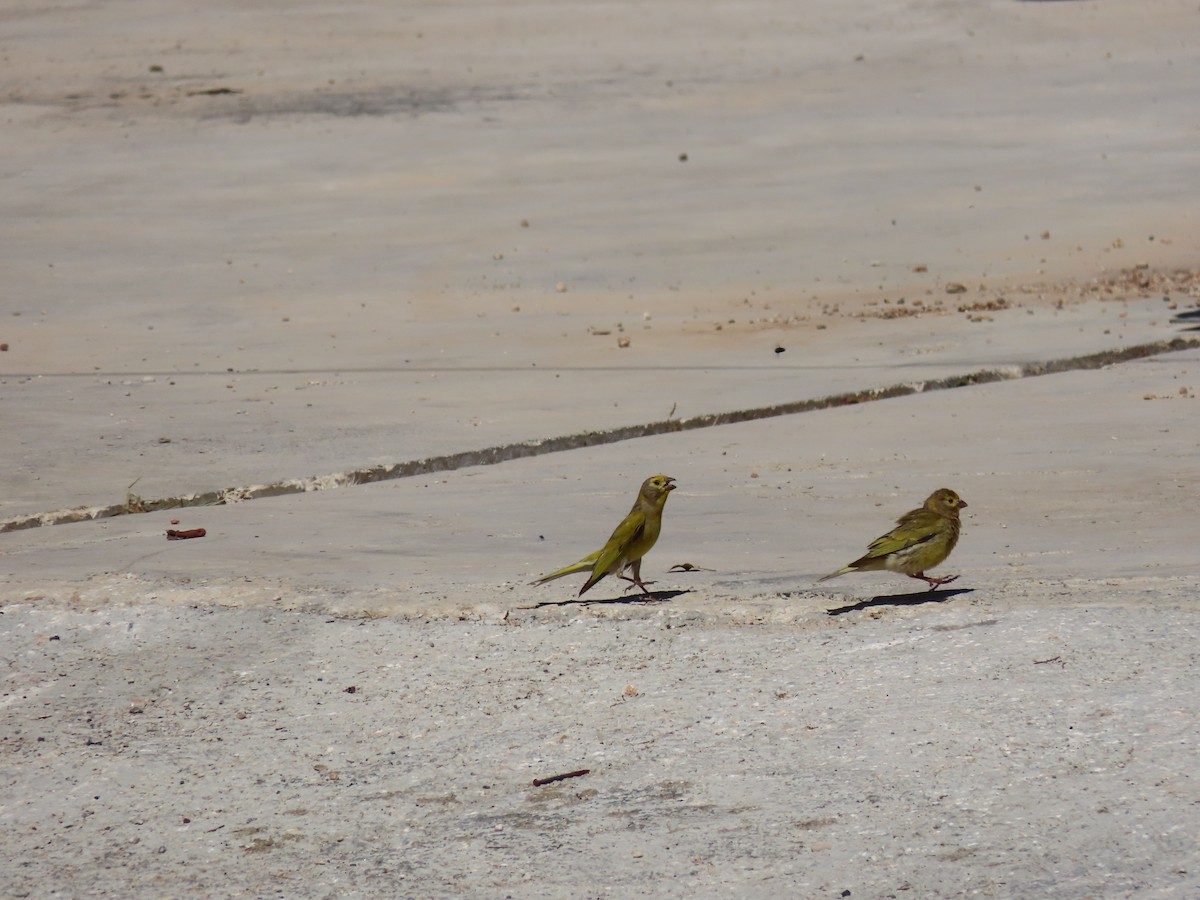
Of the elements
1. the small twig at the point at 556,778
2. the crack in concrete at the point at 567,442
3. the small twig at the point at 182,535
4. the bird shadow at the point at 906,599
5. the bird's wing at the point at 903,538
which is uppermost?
the bird's wing at the point at 903,538

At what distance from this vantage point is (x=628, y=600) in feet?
21.4

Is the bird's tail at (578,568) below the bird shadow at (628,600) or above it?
above

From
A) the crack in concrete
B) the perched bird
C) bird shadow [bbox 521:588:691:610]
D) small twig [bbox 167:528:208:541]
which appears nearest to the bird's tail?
bird shadow [bbox 521:588:691:610]

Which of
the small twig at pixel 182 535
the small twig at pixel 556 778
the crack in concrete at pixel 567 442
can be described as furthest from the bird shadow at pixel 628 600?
the crack in concrete at pixel 567 442

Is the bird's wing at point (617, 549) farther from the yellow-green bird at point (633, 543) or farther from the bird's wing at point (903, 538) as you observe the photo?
the bird's wing at point (903, 538)

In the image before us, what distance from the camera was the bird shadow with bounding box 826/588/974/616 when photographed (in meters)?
6.26

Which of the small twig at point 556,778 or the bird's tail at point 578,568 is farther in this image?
the bird's tail at point 578,568

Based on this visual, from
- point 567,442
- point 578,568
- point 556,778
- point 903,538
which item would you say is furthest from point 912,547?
point 567,442

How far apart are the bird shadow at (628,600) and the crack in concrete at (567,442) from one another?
2465 mm

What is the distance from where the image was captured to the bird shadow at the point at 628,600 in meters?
6.45

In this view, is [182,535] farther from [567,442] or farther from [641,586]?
[567,442]

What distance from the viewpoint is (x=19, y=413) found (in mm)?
10203

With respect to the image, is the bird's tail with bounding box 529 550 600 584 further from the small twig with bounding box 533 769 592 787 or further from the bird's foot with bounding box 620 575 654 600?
the small twig with bounding box 533 769 592 787

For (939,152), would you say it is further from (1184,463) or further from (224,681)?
(224,681)
